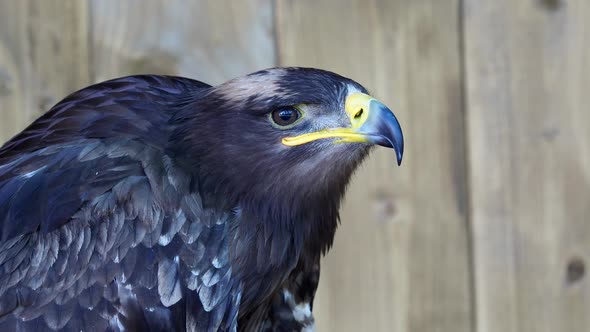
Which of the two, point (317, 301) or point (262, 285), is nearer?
point (262, 285)

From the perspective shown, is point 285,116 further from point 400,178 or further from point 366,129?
point 400,178

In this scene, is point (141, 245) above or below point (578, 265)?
above

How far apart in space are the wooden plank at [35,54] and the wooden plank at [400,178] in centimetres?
75

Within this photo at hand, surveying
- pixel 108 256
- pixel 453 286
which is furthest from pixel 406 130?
pixel 108 256

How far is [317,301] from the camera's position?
12.8ft

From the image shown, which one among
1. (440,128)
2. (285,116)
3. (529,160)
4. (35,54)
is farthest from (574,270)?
(35,54)

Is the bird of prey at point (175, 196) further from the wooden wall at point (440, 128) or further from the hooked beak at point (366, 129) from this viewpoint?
the wooden wall at point (440, 128)

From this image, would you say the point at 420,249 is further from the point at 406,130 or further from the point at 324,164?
the point at 324,164

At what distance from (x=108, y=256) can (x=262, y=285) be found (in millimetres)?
467

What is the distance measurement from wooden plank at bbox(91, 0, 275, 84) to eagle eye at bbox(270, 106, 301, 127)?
3.40 feet

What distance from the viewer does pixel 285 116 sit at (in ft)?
9.00

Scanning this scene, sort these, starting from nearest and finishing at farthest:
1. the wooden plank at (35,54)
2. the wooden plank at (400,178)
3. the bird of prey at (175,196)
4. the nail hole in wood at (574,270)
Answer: the bird of prey at (175,196)
the wooden plank at (35,54)
the wooden plank at (400,178)
the nail hole in wood at (574,270)

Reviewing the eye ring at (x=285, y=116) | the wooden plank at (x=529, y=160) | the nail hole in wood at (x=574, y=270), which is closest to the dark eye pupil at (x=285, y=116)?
the eye ring at (x=285, y=116)

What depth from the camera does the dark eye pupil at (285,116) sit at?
2.73 meters
